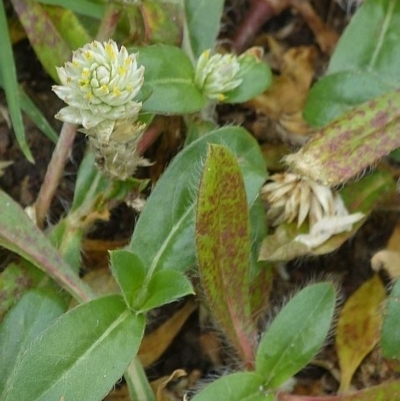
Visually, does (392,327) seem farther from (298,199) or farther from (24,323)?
(24,323)

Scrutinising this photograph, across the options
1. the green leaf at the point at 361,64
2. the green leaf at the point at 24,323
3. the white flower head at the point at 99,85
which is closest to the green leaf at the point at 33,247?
the green leaf at the point at 24,323

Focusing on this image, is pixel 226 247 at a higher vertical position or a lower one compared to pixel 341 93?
lower

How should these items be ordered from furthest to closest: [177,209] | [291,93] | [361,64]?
[291,93]
[361,64]
[177,209]

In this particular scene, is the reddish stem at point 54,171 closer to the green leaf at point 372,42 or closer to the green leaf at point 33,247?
the green leaf at point 33,247

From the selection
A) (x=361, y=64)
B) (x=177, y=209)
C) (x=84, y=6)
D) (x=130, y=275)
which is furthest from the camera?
(x=361, y=64)

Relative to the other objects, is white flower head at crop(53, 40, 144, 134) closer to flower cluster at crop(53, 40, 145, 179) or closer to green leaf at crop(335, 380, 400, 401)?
flower cluster at crop(53, 40, 145, 179)

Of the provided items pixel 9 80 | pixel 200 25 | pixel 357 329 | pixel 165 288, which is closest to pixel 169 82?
pixel 200 25

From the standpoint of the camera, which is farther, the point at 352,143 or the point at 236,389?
the point at 352,143
